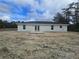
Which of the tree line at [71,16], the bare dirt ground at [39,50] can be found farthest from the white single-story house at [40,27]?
the bare dirt ground at [39,50]

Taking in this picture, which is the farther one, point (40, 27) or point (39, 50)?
point (40, 27)

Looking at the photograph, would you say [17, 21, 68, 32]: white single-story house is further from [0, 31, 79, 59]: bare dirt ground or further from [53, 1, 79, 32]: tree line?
[0, 31, 79, 59]: bare dirt ground

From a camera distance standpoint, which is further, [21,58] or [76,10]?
[76,10]

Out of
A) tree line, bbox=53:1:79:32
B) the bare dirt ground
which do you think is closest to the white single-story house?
tree line, bbox=53:1:79:32

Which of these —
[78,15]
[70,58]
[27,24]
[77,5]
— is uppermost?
[77,5]

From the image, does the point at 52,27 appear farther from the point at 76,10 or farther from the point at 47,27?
the point at 76,10

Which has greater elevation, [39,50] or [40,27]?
[40,27]

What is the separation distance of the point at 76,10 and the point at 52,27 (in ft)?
25.6

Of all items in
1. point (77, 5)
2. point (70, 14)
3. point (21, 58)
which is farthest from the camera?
point (70, 14)

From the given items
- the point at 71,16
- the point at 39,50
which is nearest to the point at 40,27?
the point at 71,16

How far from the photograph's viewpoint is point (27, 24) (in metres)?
30.6

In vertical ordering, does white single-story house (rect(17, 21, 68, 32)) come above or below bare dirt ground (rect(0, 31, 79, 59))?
above

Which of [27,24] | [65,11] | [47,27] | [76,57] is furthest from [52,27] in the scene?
[76,57]

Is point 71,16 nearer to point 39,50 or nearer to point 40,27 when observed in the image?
point 40,27
